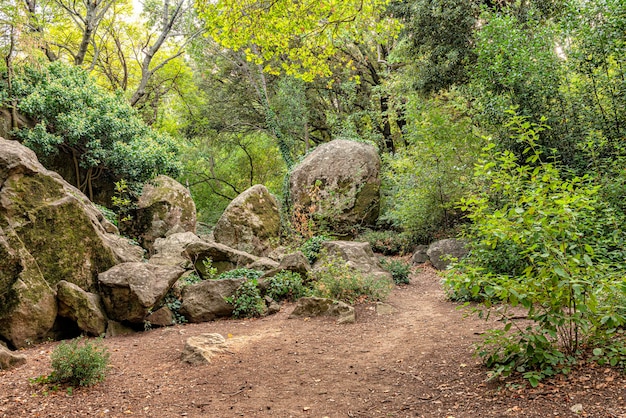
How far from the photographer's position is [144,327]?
6.48 m

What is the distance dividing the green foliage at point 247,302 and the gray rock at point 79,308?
1.99 m

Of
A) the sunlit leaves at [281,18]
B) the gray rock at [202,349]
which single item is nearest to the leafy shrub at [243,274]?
the gray rock at [202,349]

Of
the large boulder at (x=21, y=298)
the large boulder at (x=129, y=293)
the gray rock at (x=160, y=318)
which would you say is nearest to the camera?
the large boulder at (x=21, y=298)

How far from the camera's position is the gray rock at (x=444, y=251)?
995 cm

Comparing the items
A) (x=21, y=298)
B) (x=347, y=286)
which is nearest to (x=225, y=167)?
(x=347, y=286)

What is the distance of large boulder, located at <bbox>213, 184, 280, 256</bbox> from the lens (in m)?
11.6

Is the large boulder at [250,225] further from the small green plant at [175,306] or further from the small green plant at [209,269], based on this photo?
the small green plant at [175,306]

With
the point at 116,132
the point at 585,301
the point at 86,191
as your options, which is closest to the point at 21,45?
the point at 116,132

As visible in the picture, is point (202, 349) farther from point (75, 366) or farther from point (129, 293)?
point (129, 293)

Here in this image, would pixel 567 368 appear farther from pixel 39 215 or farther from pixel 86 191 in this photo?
pixel 86 191

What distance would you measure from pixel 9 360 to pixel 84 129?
744cm

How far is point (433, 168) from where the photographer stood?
36.4 ft

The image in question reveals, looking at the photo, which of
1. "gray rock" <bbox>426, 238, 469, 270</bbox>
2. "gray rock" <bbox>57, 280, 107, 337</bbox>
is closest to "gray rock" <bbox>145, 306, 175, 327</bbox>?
"gray rock" <bbox>57, 280, 107, 337</bbox>

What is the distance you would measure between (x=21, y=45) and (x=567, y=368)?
38.7 feet
